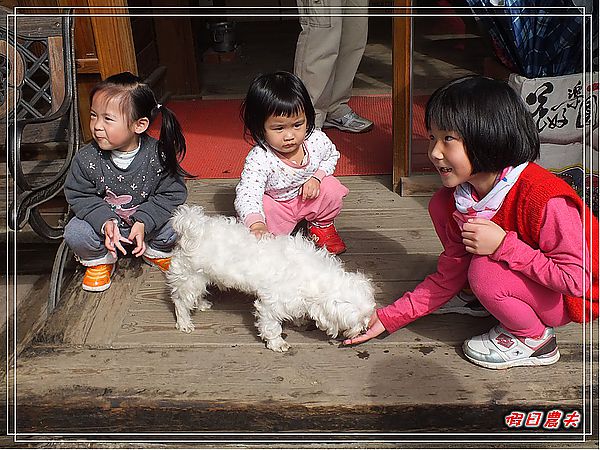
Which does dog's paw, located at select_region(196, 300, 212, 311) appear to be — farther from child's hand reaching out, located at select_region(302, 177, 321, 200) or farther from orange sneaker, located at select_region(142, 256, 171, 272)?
child's hand reaching out, located at select_region(302, 177, 321, 200)

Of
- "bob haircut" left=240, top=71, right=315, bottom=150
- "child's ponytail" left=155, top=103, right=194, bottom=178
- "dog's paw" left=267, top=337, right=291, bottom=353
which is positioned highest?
"bob haircut" left=240, top=71, right=315, bottom=150

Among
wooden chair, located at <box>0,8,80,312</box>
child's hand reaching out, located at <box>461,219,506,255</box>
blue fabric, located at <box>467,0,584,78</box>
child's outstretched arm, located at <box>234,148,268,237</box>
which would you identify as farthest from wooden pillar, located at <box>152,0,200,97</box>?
child's hand reaching out, located at <box>461,219,506,255</box>

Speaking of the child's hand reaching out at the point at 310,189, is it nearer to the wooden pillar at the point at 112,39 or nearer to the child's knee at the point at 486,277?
the child's knee at the point at 486,277

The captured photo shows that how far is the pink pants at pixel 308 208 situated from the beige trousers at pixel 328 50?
1.10 m

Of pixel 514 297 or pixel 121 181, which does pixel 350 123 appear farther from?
pixel 514 297

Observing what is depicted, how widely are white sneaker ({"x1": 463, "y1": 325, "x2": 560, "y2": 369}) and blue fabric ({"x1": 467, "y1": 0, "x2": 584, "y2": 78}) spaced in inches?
48.8

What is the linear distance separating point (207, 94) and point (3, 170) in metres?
1.93

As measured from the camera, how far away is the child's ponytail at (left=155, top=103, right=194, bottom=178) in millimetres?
2646

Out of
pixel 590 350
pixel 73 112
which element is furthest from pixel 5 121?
Result: pixel 590 350

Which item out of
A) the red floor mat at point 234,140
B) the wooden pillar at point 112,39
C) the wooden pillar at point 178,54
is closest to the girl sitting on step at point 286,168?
the red floor mat at point 234,140

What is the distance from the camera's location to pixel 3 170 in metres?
3.59

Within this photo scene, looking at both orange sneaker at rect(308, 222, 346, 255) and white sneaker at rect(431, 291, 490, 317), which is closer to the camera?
white sneaker at rect(431, 291, 490, 317)

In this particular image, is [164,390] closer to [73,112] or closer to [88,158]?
[88,158]

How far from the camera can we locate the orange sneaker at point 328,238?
9.14 ft
